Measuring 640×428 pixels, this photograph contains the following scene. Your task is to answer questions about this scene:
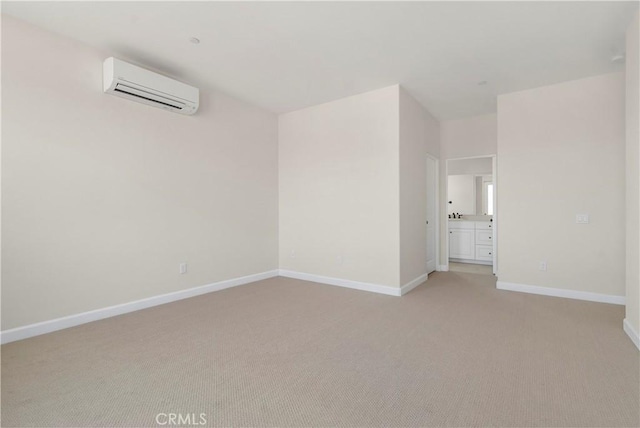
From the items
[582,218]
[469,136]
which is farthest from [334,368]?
[469,136]

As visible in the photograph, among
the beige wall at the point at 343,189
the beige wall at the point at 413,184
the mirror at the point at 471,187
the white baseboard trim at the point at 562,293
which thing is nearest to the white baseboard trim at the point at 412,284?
the beige wall at the point at 413,184

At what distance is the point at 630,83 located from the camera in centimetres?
269

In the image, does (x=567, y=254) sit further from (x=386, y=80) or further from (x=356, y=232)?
(x=386, y=80)

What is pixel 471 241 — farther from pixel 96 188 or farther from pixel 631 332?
pixel 96 188

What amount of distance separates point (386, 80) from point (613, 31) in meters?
2.12

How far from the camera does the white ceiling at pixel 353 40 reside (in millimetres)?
2543

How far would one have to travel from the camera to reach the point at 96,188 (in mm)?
3141

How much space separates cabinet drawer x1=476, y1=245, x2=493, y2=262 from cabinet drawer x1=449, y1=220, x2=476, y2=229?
0.43 meters

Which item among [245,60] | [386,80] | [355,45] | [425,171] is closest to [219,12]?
[245,60]

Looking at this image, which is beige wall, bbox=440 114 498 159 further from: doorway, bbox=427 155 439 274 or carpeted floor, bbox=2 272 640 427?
carpeted floor, bbox=2 272 640 427

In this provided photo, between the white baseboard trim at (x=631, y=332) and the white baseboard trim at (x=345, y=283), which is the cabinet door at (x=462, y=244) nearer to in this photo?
the white baseboard trim at (x=345, y=283)

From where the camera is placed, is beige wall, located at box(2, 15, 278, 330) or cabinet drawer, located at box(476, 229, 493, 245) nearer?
beige wall, located at box(2, 15, 278, 330)

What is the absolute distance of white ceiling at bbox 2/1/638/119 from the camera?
2543 millimetres

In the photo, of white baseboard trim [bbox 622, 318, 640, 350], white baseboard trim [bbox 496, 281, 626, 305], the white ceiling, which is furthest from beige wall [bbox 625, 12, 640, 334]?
white baseboard trim [bbox 496, 281, 626, 305]
